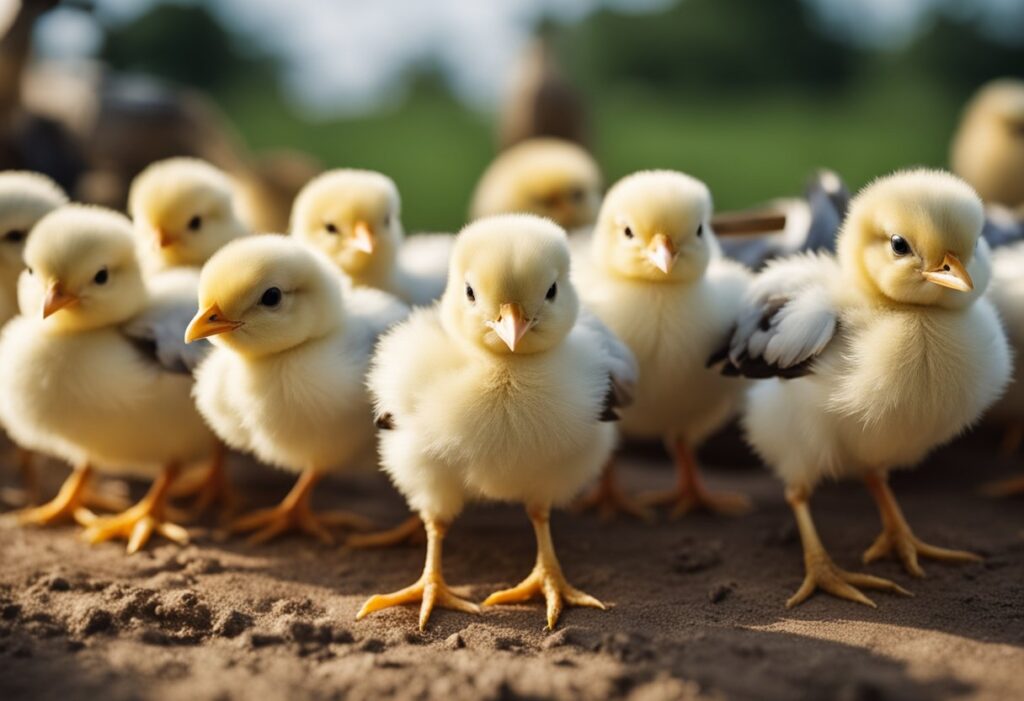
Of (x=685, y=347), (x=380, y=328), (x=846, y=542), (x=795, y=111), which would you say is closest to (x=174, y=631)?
(x=380, y=328)

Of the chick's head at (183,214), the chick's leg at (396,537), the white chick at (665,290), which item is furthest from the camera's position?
the chick's head at (183,214)

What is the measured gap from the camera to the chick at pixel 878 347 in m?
2.70

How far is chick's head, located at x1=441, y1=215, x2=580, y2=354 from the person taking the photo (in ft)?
8.31

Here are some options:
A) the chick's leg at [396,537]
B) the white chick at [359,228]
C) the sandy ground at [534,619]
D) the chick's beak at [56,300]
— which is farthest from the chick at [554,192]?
the chick's beak at [56,300]

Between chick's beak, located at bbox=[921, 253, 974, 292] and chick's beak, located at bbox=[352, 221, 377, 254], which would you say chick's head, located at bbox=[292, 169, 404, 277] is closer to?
chick's beak, located at bbox=[352, 221, 377, 254]

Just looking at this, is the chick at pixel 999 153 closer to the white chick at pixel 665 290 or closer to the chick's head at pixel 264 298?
the white chick at pixel 665 290

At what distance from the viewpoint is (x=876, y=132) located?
9.27 m

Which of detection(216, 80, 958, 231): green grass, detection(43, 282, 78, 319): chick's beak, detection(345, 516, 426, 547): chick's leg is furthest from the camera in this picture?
detection(216, 80, 958, 231): green grass

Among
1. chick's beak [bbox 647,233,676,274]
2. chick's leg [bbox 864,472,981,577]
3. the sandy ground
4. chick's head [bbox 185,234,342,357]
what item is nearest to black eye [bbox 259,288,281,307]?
chick's head [bbox 185,234,342,357]

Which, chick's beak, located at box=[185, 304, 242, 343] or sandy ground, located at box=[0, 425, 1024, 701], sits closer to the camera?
sandy ground, located at box=[0, 425, 1024, 701]

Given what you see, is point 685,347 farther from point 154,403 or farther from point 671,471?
point 154,403

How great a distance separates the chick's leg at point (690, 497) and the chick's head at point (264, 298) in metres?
1.37

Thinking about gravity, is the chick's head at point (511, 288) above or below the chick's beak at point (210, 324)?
above

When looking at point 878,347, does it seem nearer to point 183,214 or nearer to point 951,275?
point 951,275
